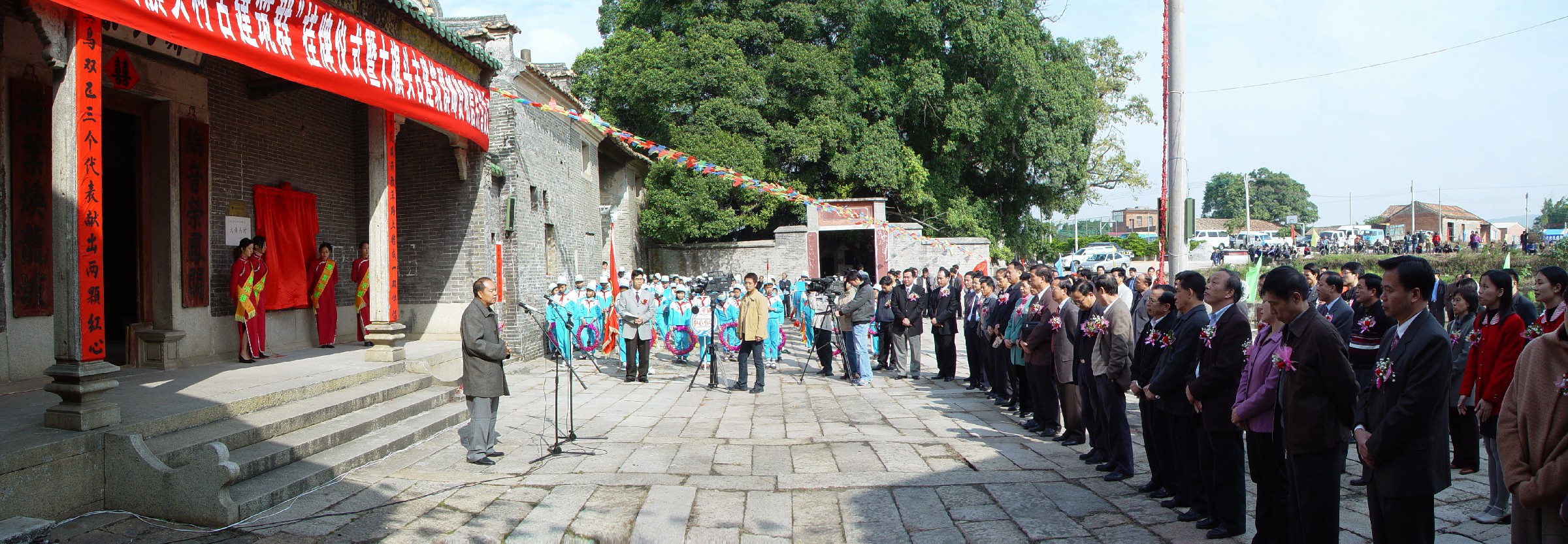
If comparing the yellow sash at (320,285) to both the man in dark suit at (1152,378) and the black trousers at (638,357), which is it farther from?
the man in dark suit at (1152,378)

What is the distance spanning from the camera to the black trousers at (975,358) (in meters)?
10.0

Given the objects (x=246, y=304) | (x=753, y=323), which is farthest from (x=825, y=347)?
(x=246, y=304)

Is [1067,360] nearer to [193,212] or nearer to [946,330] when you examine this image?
[946,330]

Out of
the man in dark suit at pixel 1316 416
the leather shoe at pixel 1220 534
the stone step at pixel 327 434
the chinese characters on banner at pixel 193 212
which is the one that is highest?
the chinese characters on banner at pixel 193 212

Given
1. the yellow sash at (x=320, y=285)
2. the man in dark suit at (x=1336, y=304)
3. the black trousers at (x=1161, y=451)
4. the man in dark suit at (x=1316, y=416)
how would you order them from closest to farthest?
1. the man in dark suit at (x=1316, y=416)
2. the black trousers at (x=1161, y=451)
3. the man in dark suit at (x=1336, y=304)
4. the yellow sash at (x=320, y=285)

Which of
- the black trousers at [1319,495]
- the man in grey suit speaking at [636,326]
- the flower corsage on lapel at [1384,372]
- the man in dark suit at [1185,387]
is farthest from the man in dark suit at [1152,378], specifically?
the man in grey suit speaking at [636,326]

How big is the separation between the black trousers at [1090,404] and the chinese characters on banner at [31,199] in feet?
25.9

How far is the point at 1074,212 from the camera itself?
87.9 ft

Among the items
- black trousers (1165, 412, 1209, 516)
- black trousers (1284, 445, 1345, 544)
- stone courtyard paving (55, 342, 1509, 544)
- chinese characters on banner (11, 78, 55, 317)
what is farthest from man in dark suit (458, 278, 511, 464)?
black trousers (1284, 445, 1345, 544)

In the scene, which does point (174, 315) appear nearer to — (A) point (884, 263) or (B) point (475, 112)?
(B) point (475, 112)

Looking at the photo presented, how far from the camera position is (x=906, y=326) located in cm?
1109

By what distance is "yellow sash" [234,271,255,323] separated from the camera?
8297mm

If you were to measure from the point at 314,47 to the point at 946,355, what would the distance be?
8018 millimetres

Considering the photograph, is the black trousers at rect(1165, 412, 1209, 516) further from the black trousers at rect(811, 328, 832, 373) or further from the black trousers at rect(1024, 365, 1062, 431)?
the black trousers at rect(811, 328, 832, 373)
